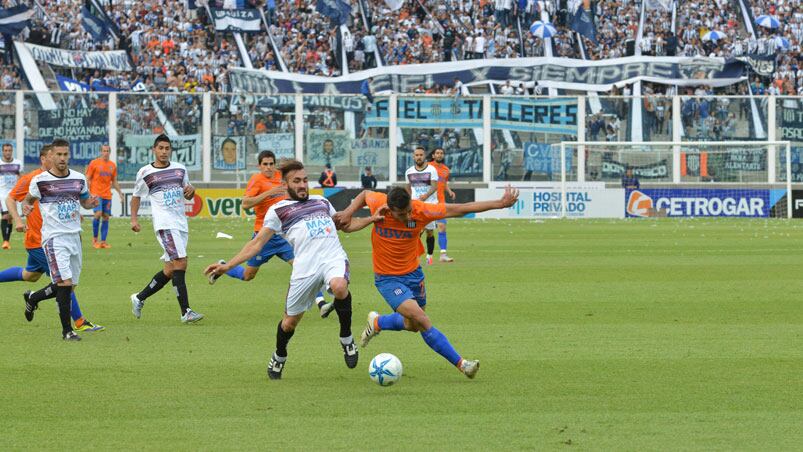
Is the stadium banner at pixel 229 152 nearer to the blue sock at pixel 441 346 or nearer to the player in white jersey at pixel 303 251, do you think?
the player in white jersey at pixel 303 251

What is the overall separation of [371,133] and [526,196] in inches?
229

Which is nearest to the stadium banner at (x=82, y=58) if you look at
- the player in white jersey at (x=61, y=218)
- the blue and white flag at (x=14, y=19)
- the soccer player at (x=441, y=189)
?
the blue and white flag at (x=14, y=19)

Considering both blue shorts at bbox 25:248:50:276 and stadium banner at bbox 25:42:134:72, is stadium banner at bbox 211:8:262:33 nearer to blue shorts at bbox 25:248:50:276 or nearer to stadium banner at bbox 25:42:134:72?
stadium banner at bbox 25:42:134:72

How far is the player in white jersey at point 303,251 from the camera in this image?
910 cm

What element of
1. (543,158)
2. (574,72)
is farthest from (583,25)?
(543,158)

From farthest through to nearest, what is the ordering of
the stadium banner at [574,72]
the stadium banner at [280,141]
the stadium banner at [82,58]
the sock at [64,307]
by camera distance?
1. the stadium banner at [574,72]
2. the stadium banner at [82,58]
3. the stadium banner at [280,141]
4. the sock at [64,307]

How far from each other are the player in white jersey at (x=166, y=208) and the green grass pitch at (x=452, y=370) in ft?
1.67

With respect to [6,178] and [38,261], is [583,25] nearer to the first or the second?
[6,178]

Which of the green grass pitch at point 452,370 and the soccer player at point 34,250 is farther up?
the soccer player at point 34,250

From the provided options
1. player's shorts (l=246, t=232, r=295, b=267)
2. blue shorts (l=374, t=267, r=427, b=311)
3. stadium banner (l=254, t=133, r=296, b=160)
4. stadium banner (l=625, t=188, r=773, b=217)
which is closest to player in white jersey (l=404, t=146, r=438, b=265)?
player's shorts (l=246, t=232, r=295, b=267)

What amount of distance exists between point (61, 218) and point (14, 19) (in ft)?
107

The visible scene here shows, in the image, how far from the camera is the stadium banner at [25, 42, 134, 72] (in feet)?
139

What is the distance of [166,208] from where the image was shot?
1337 cm

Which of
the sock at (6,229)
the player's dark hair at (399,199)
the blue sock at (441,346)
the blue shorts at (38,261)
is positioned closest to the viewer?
the blue sock at (441,346)
